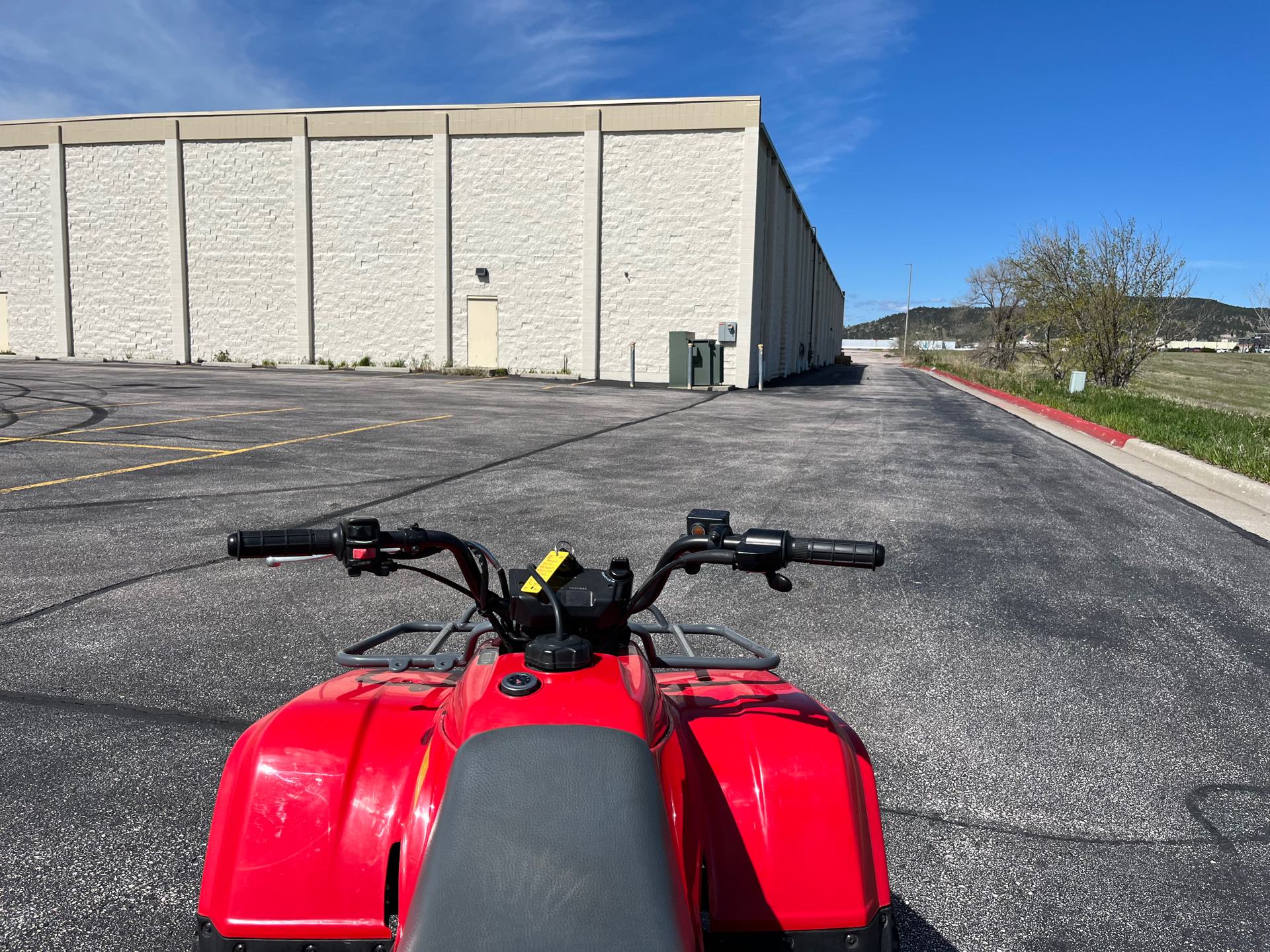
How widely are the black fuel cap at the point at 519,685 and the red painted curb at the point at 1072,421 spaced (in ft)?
47.9

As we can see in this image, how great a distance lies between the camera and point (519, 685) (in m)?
1.59

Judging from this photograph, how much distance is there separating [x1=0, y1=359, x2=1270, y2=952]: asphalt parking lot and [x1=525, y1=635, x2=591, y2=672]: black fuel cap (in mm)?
1447

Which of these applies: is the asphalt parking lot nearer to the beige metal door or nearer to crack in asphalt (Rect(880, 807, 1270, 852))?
crack in asphalt (Rect(880, 807, 1270, 852))

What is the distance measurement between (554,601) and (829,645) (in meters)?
3.29

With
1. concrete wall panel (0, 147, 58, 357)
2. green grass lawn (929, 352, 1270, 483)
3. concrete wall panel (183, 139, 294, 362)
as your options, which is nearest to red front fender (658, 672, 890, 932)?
green grass lawn (929, 352, 1270, 483)

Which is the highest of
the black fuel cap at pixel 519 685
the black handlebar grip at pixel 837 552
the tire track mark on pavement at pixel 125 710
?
the black handlebar grip at pixel 837 552

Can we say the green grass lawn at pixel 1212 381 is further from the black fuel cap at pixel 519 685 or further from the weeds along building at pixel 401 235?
the black fuel cap at pixel 519 685

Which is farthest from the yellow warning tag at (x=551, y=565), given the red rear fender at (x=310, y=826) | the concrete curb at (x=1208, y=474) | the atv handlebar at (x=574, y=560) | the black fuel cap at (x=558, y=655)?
the concrete curb at (x=1208, y=474)

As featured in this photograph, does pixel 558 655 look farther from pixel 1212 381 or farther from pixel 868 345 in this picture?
pixel 868 345

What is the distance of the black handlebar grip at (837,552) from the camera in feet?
6.12

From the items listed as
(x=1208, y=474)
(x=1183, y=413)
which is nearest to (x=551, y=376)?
(x=1183, y=413)

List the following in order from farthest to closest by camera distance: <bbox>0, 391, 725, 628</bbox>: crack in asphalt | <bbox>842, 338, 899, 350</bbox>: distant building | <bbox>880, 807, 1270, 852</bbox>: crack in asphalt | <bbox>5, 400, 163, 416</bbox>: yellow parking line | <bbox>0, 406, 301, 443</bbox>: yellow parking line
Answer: <bbox>842, 338, 899, 350</bbox>: distant building < <bbox>5, 400, 163, 416</bbox>: yellow parking line < <bbox>0, 406, 301, 443</bbox>: yellow parking line < <bbox>0, 391, 725, 628</bbox>: crack in asphalt < <bbox>880, 807, 1270, 852</bbox>: crack in asphalt

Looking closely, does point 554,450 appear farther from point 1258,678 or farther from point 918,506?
point 1258,678

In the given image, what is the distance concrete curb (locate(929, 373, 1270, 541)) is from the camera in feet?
29.0
